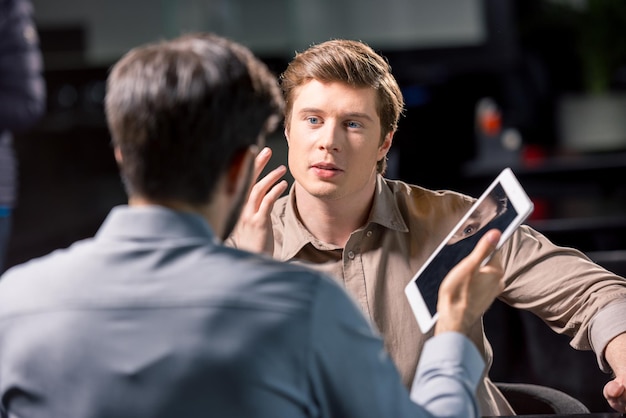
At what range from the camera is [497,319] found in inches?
82.0

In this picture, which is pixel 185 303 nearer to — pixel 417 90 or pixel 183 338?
pixel 183 338

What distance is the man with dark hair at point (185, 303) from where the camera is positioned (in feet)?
2.88

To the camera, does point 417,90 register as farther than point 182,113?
Yes

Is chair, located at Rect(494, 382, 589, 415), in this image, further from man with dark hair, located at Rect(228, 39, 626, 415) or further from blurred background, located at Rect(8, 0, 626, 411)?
blurred background, located at Rect(8, 0, 626, 411)

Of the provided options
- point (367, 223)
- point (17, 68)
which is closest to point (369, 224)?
point (367, 223)

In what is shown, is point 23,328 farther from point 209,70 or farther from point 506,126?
point 506,126

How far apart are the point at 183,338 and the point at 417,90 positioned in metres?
4.72

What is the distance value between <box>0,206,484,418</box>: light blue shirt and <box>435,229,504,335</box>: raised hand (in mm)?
128

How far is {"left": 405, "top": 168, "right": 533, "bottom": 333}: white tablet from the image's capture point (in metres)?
1.16

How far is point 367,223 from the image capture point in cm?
161

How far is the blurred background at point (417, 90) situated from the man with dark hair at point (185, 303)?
152 inches

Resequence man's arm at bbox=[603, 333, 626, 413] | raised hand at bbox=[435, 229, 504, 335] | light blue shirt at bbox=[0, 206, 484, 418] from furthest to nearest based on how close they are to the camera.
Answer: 1. man's arm at bbox=[603, 333, 626, 413]
2. raised hand at bbox=[435, 229, 504, 335]
3. light blue shirt at bbox=[0, 206, 484, 418]

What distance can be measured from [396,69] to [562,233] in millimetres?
2923

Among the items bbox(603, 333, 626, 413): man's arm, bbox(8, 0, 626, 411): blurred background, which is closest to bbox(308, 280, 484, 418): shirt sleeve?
bbox(603, 333, 626, 413): man's arm
